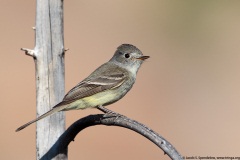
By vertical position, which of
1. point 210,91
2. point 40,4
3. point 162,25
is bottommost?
point 210,91

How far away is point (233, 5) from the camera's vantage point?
20.7 meters

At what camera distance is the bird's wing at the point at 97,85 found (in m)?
6.66

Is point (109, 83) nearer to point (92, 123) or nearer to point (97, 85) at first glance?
point (97, 85)

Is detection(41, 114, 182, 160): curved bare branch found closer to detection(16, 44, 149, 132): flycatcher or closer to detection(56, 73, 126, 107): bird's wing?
detection(16, 44, 149, 132): flycatcher

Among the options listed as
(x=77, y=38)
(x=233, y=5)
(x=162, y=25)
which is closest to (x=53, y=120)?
(x=77, y=38)

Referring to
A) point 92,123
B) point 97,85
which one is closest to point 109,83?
point 97,85

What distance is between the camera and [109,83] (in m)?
6.99

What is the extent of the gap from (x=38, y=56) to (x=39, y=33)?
0.19 metres

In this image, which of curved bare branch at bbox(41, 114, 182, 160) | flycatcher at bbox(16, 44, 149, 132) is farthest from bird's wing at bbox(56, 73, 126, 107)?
curved bare branch at bbox(41, 114, 182, 160)

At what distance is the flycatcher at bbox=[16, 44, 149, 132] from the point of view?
22.0 feet

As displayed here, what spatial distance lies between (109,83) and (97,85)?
13 centimetres

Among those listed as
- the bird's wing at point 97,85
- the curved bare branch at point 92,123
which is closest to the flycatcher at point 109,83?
the bird's wing at point 97,85

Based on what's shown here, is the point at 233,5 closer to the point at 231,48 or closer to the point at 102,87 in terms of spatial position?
the point at 231,48

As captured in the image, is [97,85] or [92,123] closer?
[92,123]
